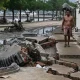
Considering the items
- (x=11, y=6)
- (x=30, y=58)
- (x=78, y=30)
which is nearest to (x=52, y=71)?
(x=30, y=58)

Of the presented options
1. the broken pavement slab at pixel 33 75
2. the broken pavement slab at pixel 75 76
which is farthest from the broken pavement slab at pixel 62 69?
the broken pavement slab at pixel 33 75

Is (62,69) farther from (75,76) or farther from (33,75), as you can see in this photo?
(33,75)

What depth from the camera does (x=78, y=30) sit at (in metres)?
26.8

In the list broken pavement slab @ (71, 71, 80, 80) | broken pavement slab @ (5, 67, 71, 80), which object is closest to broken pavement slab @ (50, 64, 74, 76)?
broken pavement slab @ (71, 71, 80, 80)

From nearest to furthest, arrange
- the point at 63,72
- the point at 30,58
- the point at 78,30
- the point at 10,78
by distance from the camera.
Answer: the point at 10,78 → the point at 63,72 → the point at 30,58 → the point at 78,30

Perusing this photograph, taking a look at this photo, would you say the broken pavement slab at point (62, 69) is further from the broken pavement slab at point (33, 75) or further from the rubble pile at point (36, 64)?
the broken pavement slab at point (33, 75)

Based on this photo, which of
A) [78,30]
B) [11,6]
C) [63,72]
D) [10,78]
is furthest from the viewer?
[11,6]

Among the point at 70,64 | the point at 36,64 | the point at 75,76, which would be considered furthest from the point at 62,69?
the point at 36,64

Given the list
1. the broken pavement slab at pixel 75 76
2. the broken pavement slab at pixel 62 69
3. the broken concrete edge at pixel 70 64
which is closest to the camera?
the broken pavement slab at pixel 75 76

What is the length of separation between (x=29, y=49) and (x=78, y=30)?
46.9 ft

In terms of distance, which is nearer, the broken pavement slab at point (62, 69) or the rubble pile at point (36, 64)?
the rubble pile at point (36, 64)

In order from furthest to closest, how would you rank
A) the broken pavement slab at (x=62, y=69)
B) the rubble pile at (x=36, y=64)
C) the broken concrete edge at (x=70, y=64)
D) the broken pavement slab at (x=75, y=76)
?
the broken concrete edge at (x=70, y=64) < the broken pavement slab at (x=62, y=69) < the rubble pile at (x=36, y=64) < the broken pavement slab at (x=75, y=76)

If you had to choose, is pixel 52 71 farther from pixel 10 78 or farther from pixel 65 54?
pixel 65 54

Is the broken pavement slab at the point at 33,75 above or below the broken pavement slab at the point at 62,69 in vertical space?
above
